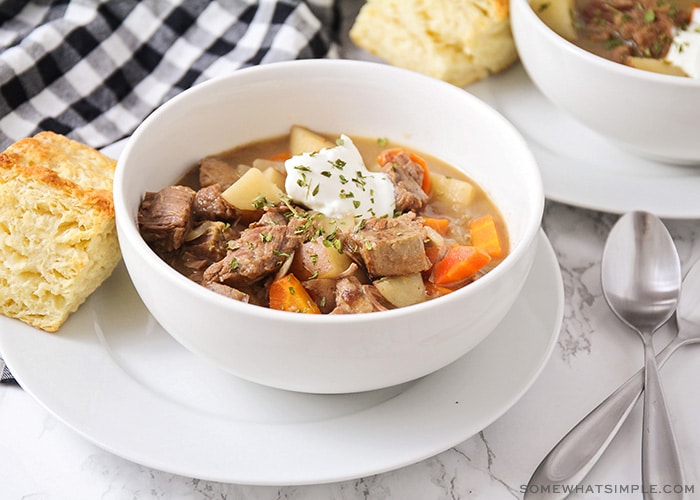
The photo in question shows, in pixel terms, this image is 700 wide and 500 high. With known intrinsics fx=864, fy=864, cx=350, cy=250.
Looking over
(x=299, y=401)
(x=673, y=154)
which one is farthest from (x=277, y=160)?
(x=673, y=154)

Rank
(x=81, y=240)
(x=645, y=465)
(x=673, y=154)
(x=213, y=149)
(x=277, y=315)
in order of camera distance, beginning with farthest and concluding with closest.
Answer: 1. (x=673, y=154)
2. (x=213, y=149)
3. (x=81, y=240)
4. (x=645, y=465)
5. (x=277, y=315)

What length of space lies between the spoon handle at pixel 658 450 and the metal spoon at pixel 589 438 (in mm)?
56

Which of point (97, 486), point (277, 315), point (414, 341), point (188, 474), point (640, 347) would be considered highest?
point (277, 315)

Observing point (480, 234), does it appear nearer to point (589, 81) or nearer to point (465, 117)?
point (465, 117)

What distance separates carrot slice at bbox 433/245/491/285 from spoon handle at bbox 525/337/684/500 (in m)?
0.53

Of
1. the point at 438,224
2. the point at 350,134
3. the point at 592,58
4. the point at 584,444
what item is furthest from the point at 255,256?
the point at 592,58

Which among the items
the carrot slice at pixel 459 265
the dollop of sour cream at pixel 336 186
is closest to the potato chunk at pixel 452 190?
the dollop of sour cream at pixel 336 186

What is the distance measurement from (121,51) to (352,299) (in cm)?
212

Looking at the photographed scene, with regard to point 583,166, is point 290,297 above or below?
above

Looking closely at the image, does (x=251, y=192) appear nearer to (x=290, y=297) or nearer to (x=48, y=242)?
(x=290, y=297)

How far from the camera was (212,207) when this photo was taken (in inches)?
106

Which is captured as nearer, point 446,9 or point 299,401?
point 299,401

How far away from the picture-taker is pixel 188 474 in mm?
2123

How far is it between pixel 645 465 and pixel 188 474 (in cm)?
119
